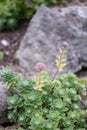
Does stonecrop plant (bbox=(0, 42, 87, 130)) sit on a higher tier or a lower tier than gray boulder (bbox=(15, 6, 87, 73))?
higher

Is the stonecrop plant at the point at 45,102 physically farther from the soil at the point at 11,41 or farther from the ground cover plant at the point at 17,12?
the ground cover plant at the point at 17,12

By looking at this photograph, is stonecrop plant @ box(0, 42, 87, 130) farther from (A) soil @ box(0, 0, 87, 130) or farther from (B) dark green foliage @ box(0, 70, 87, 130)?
(A) soil @ box(0, 0, 87, 130)

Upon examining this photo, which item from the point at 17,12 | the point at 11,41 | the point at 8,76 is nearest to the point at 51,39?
the point at 11,41

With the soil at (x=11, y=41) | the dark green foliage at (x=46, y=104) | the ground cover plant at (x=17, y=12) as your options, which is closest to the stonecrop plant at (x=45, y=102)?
the dark green foliage at (x=46, y=104)

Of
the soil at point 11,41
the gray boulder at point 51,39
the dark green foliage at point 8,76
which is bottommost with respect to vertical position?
the soil at point 11,41

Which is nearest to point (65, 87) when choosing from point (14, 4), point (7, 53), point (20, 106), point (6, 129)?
point (20, 106)

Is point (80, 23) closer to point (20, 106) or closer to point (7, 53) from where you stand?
point (7, 53)

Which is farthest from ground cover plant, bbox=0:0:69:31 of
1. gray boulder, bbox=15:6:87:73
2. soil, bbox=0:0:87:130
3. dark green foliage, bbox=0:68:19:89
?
dark green foliage, bbox=0:68:19:89
